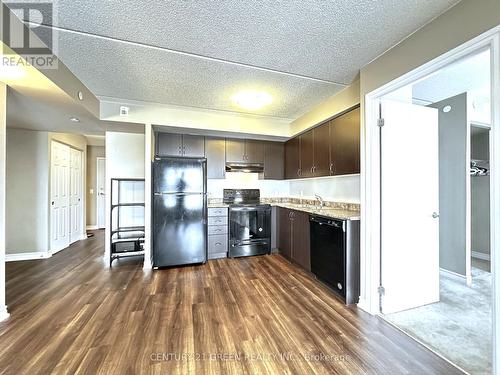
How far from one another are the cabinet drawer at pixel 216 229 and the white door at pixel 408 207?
8.23ft

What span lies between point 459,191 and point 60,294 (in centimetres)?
526

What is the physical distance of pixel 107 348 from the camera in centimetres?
168

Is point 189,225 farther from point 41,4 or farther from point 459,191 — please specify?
point 459,191

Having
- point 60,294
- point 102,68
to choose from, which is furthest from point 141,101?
point 60,294

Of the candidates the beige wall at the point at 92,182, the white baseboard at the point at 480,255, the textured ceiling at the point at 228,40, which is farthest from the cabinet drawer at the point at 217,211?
the beige wall at the point at 92,182

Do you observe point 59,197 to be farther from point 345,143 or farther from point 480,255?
point 480,255

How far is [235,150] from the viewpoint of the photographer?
14.0 feet

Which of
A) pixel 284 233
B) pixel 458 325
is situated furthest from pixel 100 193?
pixel 458 325

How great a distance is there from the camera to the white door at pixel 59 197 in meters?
4.08

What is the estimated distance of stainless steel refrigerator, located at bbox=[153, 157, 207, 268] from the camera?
333 centimetres

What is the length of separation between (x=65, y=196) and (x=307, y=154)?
510 cm

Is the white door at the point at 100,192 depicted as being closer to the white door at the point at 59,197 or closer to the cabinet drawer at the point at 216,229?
the white door at the point at 59,197

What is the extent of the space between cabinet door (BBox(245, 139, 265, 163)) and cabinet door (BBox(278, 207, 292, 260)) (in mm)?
1120

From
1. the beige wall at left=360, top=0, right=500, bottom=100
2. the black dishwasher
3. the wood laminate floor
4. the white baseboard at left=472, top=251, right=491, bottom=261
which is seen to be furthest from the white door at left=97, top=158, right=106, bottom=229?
the white baseboard at left=472, top=251, right=491, bottom=261
